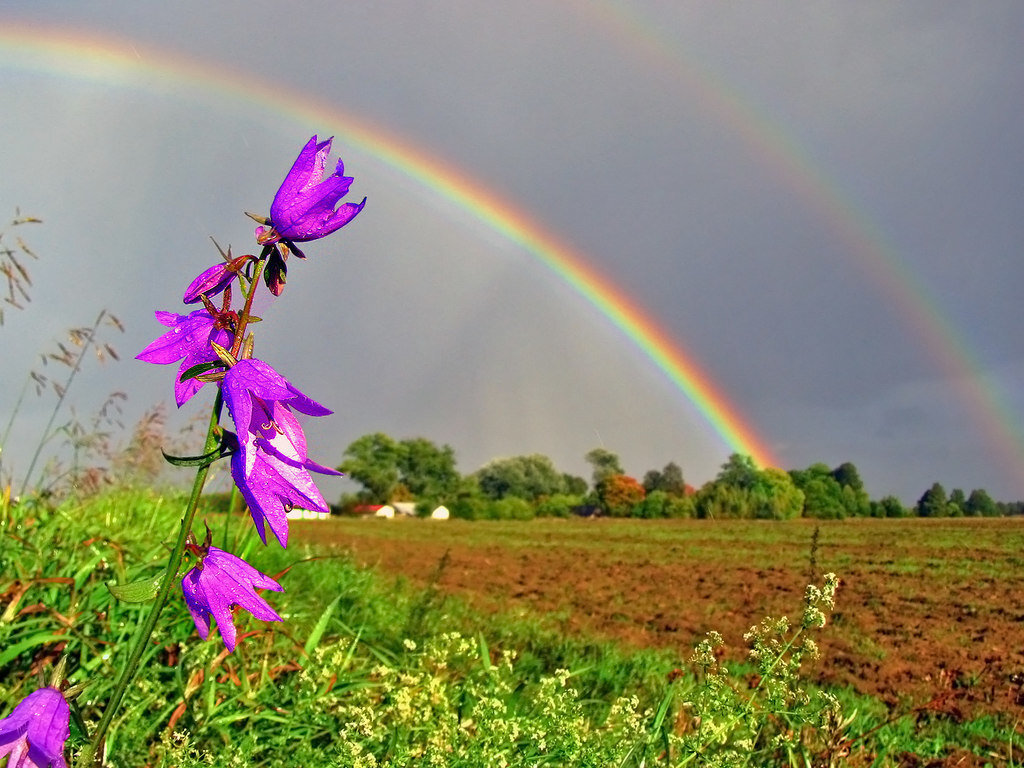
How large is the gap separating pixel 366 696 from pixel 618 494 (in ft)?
127

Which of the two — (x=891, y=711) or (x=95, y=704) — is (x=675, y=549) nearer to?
(x=891, y=711)

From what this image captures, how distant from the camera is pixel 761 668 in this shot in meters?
2.07

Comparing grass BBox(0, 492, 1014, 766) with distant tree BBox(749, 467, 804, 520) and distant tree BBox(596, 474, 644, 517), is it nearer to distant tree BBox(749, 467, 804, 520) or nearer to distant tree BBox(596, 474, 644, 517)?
distant tree BBox(749, 467, 804, 520)

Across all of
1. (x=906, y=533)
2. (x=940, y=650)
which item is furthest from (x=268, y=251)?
(x=906, y=533)

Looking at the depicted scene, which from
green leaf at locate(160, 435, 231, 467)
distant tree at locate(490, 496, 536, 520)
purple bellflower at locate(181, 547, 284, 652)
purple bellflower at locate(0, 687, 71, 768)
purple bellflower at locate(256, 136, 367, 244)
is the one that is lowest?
purple bellflower at locate(0, 687, 71, 768)

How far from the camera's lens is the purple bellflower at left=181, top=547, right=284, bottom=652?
1.15 meters

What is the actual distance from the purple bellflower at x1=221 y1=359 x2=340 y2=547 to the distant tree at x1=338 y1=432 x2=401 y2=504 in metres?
51.4

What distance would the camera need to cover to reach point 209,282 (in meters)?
1.08

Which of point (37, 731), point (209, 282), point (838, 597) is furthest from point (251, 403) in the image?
point (838, 597)

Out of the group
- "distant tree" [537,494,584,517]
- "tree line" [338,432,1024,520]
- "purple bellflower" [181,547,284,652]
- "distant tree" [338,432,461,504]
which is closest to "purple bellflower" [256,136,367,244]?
"purple bellflower" [181,547,284,652]

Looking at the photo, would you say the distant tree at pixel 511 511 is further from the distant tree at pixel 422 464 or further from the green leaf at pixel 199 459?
the green leaf at pixel 199 459

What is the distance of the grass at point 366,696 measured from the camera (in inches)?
88.7

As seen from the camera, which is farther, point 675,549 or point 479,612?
point 675,549

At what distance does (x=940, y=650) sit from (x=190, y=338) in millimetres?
5645
